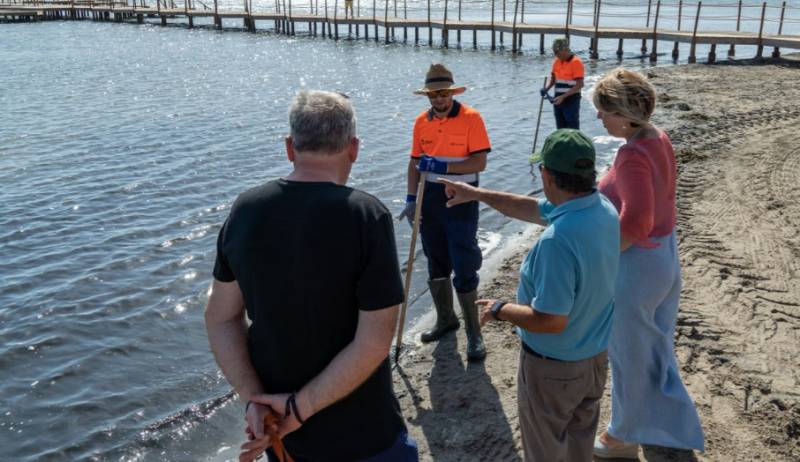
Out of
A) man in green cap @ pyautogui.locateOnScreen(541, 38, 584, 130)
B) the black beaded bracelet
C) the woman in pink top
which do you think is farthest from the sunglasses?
man in green cap @ pyautogui.locateOnScreen(541, 38, 584, 130)

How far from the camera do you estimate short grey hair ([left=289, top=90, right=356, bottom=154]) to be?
229 cm

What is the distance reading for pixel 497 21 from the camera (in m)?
38.0

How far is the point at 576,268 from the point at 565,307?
16cm

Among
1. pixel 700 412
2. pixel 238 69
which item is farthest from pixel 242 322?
pixel 238 69

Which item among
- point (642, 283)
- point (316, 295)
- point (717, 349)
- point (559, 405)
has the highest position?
point (316, 295)

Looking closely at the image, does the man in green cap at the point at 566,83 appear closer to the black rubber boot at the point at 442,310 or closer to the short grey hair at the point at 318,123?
the black rubber boot at the point at 442,310

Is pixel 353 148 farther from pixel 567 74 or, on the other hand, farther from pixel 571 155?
pixel 567 74

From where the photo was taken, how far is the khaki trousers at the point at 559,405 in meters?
3.09

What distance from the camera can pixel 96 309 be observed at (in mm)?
7219

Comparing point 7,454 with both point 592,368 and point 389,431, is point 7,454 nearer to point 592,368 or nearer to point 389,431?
point 389,431

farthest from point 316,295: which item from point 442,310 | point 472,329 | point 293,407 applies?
point 442,310

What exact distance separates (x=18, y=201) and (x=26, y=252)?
2264mm

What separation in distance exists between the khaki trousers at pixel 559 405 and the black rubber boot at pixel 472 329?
80.8 inches

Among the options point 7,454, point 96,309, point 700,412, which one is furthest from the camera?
point 96,309
